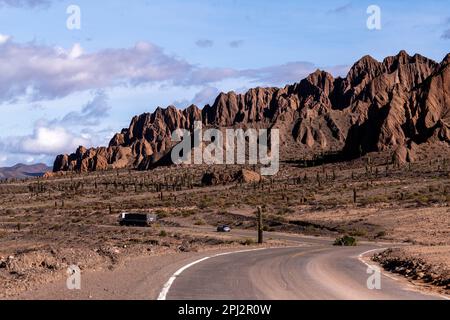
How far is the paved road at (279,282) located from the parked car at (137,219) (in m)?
37.0

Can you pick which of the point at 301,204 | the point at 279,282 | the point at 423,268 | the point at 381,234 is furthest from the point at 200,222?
the point at 279,282

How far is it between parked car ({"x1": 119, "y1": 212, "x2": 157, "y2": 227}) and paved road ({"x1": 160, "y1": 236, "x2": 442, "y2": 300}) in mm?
36962

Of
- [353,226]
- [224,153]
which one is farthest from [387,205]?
[224,153]

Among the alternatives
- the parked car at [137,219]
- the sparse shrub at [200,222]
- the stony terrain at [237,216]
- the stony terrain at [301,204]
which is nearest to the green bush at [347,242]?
the stony terrain at [301,204]

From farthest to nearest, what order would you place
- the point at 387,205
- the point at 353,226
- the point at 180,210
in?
the point at 180,210, the point at 387,205, the point at 353,226

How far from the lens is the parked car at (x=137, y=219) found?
60.7 metres

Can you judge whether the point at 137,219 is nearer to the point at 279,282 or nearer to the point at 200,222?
the point at 200,222

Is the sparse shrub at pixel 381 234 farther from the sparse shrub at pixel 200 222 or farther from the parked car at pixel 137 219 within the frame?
the parked car at pixel 137 219

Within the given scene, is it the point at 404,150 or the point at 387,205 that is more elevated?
the point at 404,150

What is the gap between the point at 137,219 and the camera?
6138 centimetres

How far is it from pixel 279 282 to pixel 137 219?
4574cm

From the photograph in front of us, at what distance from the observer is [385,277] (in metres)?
19.6
